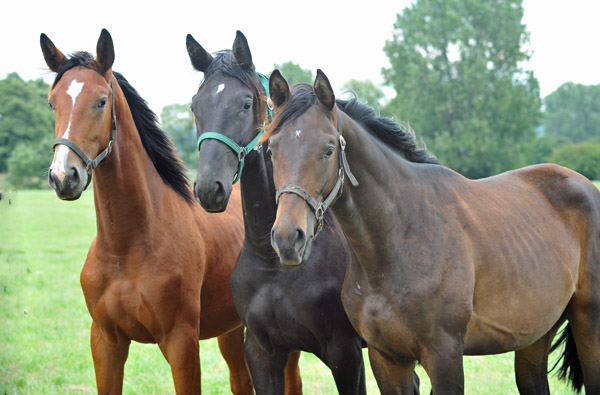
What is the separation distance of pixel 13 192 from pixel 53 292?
9.24 metres

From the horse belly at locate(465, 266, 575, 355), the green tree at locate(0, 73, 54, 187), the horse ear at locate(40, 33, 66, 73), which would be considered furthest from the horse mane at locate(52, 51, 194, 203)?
the green tree at locate(0, 73, 54, 187)

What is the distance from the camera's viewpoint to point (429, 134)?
146 feet

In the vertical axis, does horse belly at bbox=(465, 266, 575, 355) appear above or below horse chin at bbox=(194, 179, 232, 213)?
below

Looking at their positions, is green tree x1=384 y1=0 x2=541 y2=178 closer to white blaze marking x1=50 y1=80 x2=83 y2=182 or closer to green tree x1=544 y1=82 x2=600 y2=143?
green tree x1=544 y1=82 x2=600 y2=143

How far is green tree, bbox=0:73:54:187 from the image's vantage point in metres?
28.3

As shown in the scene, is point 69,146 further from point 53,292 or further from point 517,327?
point 53,292

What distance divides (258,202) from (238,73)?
33.0 inches

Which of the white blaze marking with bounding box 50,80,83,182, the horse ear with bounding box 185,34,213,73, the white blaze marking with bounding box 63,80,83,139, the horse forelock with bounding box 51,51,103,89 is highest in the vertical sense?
the horse ear with bounding box 185,34,213,73

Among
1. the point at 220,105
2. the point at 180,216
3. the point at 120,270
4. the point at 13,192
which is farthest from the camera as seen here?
the point at 180,216

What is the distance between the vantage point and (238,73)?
375 cm

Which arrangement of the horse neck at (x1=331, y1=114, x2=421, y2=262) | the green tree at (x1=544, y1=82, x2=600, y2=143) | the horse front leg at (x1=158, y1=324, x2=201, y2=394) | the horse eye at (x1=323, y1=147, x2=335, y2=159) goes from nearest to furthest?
the horse eye at (x1=323, y1=147, x2=335, y2=159)
the horse neck at (x1=331, y1=114, x2=421, y2=262)
the horse front leg at (x1=158, y1=324, x2=201, y2=394)
the green tree at (x1=544, y1=82, x2=600, y2=143)

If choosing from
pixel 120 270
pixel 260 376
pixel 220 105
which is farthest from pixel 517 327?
pixel 120 270

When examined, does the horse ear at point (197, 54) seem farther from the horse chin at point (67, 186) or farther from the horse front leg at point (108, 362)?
the horse front leg at point (108, 362)

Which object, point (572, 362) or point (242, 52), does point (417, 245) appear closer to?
point (242, 52)
